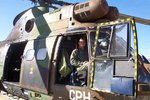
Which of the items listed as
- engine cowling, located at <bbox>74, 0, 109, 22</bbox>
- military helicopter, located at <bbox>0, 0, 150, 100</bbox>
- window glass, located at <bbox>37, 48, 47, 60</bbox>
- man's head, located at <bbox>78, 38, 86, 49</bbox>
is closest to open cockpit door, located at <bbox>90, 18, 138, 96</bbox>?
military helicopter, located at <bbox>0, 0, 150, 100</bbox>

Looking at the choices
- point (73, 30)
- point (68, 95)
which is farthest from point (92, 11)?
point (68, 95)

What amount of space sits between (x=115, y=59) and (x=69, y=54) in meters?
2.13

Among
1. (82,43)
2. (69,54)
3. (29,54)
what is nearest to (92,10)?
(82,43)

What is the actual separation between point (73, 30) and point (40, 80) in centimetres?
170

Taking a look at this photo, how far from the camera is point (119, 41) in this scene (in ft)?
18.4

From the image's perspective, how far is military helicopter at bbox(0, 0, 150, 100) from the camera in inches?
213

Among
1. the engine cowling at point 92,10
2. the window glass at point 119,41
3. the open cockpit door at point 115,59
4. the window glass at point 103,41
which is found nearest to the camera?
the open cockpit door at point 115,59

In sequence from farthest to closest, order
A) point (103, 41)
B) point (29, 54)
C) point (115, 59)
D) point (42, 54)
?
1. point (29, 54)
2. point (42, 54)
3. point (103, 41)
4. point (115, 59)

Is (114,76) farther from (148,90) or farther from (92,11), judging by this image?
(92,11)

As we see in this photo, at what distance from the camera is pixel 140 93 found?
5078mm

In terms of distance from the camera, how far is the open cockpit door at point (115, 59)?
5152 mm

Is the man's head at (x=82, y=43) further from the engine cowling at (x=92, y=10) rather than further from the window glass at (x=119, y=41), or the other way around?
the window glass at (x=119, y=41)

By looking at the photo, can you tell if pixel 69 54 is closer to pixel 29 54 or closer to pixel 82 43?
pixel 82 43

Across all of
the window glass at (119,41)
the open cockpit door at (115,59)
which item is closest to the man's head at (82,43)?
the open cockpit door at (115,59)
